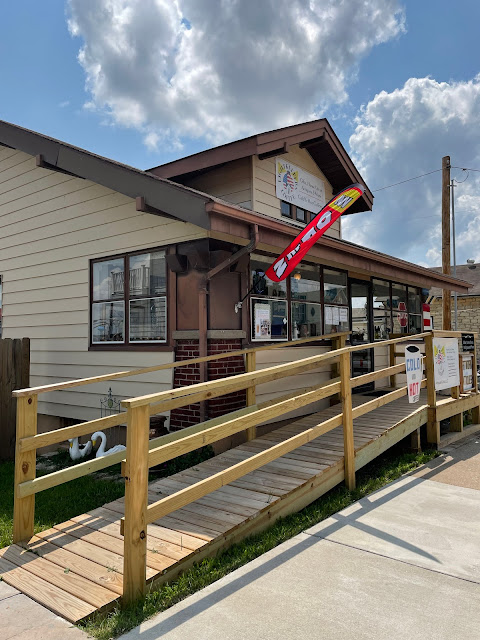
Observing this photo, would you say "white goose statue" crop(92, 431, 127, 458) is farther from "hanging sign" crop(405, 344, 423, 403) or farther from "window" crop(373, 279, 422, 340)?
"window" crop(373, 279, 422, 340)

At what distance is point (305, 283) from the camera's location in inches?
317

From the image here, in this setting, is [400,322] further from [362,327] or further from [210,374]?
[210,374]

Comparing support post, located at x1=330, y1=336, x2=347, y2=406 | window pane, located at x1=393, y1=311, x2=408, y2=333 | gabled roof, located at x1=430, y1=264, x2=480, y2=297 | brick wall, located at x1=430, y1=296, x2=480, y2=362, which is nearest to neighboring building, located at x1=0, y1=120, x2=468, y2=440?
support post, located at x1=330, y1=336, x2=347, y2=406

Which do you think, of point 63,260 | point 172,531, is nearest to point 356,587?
point 172,531

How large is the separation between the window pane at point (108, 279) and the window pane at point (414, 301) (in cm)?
741

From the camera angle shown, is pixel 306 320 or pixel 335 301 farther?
pixel 335 301

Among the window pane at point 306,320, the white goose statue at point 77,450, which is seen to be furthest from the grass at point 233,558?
the white goose statue at point 77,450

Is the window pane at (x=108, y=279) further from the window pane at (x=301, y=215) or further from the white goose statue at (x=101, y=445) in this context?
the window pane at (x=301, y=215)

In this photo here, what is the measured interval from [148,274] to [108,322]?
1153mm

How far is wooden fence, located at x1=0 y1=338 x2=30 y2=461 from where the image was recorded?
736cm

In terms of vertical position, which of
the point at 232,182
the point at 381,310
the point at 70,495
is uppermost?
the point at 232,182

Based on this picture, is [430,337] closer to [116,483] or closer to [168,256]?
[168,256]

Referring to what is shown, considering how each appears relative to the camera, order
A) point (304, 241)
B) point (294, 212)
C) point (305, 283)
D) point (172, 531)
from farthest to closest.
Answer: point (294, 212)
point (305, 283)
point (304, 241)
point (172, 531)

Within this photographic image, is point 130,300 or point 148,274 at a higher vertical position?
point 148,274
